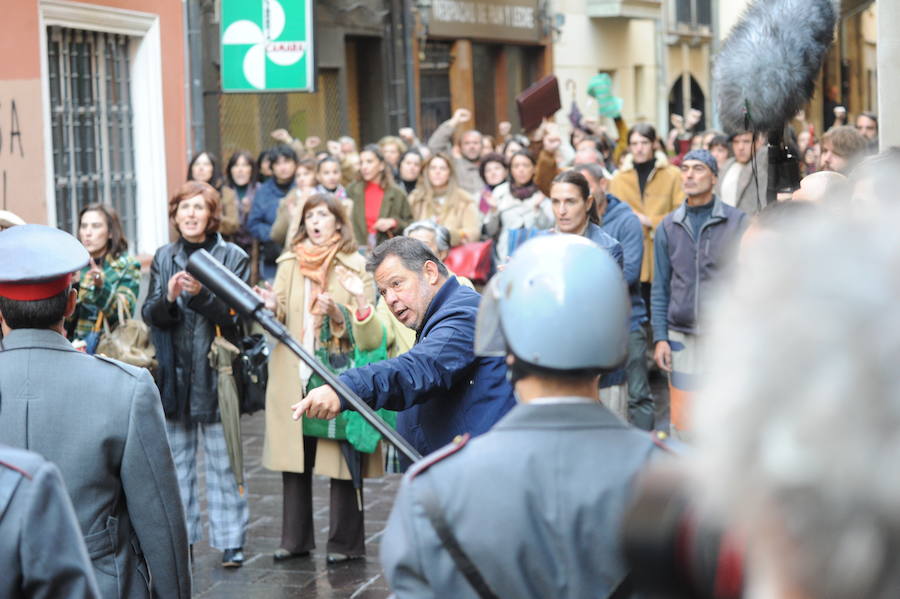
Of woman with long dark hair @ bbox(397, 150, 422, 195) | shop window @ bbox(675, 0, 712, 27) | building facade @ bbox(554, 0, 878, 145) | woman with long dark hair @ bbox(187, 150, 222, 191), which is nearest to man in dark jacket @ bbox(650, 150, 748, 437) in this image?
woman with long dark hair @ bbox(187, 150, 222, 191)

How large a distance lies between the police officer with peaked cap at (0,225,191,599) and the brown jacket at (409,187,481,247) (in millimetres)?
7409

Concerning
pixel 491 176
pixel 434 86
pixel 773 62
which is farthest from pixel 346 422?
pixel 434 86

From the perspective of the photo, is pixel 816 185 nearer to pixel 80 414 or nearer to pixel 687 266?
pixel 80 414

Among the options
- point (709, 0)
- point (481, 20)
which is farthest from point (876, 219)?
point (709, 0)

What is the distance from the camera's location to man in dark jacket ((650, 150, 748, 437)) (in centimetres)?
800

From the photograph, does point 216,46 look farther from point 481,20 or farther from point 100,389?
point 100,389

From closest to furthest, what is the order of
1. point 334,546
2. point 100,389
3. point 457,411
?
point 100,389 → point 457,411 → point 334,546

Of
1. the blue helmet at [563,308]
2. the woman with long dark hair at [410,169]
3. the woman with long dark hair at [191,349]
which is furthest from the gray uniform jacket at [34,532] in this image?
the woman with long dark hair at [410,169]

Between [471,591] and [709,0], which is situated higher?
[709,0]

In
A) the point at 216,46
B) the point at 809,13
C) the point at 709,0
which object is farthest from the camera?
the point at 709,0

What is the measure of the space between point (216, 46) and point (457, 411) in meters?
13.7

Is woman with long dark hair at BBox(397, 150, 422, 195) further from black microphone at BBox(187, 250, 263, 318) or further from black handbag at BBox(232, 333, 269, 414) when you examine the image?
black microphone at BBox(187, 250, 263, 318)

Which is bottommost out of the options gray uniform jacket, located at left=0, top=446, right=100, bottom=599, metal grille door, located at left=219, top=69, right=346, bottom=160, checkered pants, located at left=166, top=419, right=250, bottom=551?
checkered pants, located at left=166, top=419, right=250, bottom=551

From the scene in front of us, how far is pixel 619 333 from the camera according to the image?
2.46 m
